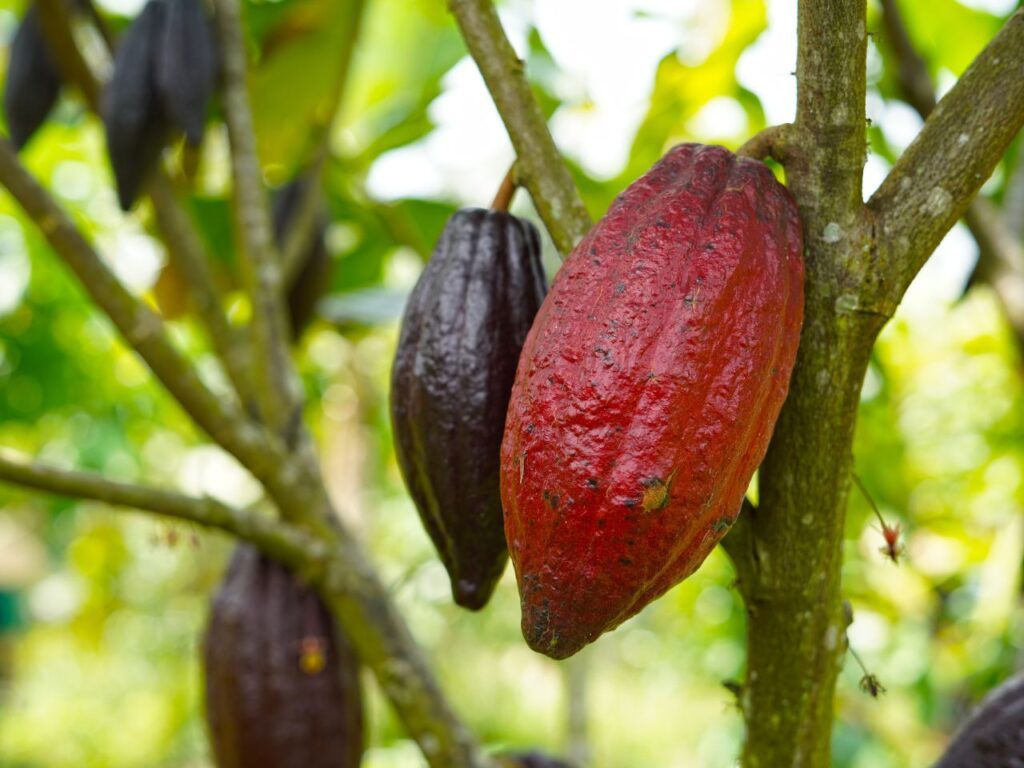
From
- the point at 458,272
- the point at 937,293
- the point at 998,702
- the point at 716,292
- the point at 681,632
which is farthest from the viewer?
the point at 681,632

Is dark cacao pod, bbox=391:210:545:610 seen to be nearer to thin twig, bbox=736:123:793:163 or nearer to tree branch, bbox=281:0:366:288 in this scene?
thin twig, bbox=736:123:793:163

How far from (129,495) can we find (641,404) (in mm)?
555

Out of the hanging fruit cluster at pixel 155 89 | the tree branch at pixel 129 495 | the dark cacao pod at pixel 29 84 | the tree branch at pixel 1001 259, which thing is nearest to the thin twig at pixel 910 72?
the tree branch at pixel 1001 259

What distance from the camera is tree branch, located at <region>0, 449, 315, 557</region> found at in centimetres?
90

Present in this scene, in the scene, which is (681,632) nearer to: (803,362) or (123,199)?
(123,199)

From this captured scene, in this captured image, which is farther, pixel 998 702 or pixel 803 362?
pixel 998 702

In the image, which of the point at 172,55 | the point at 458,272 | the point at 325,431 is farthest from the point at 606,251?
the point at 325,431

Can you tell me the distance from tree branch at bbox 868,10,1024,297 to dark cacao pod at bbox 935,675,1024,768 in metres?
0.37

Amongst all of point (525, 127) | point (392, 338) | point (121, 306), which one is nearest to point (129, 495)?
point (121, 306)

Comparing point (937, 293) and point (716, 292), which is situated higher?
point (937, 293)

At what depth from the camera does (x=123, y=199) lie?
124cm

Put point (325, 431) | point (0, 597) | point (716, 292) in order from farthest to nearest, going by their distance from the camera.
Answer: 1. point (0, 597)
2. point (325, 431)
3. point (716, 292)

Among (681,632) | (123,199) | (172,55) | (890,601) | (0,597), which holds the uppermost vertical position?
(172,55)

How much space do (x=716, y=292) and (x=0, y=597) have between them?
7484 mm
